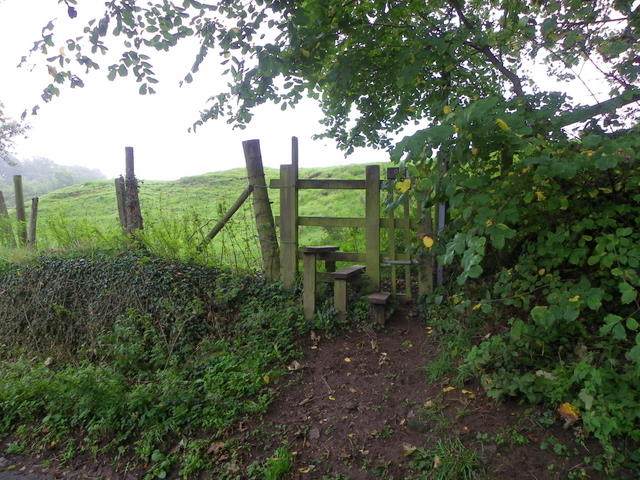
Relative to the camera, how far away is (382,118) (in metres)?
7.17

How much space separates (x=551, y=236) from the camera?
3.71 meters

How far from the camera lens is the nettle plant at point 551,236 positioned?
3.03 metres

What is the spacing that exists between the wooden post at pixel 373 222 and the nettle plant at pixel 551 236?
1823 mm

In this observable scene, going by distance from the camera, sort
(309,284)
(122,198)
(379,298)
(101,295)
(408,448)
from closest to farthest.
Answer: (408,448) < (379,298) < (309,284) < (101,295) < (122,198)

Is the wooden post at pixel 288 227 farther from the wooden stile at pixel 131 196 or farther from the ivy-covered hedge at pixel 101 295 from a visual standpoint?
the wooden stile at pixel 131 196

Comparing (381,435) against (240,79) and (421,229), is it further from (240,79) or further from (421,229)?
(240,79)

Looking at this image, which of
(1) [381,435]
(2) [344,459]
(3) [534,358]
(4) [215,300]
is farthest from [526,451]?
(4) [215,300]

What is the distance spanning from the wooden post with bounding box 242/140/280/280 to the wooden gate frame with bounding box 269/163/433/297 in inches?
8.7

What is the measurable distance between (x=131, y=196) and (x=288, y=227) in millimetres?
3612

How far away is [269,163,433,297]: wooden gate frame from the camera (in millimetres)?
5883

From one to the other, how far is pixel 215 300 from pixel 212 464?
272 cm

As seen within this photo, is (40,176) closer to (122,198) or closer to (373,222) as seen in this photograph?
(122,198)

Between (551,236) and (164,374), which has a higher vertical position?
(551,236)

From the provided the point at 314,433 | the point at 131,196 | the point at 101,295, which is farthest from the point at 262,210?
the point at 314,433
